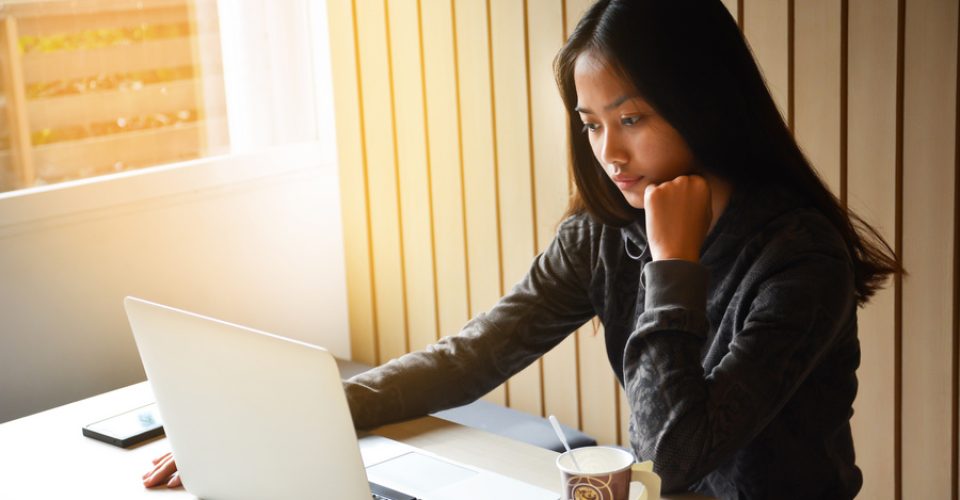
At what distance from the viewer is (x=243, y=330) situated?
1210 millimetres

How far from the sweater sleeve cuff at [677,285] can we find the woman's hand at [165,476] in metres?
0.68

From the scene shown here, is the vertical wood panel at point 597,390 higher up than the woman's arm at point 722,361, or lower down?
lower down

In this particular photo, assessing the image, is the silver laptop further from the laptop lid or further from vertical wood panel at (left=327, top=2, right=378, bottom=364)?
vertical wood panel at (left=327, top=2, right=378, bottom=364)

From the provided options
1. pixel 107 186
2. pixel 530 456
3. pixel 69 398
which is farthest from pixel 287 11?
pixel 530 456

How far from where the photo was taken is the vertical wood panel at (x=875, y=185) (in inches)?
84.8

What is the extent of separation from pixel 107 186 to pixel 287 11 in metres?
0.88

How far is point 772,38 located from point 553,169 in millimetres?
Result: 698

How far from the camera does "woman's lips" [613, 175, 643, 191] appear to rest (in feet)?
5.06

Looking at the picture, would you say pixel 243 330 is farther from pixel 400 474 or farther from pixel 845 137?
pixel 845 137

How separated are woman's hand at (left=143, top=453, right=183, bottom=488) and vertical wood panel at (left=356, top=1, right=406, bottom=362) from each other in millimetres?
1813

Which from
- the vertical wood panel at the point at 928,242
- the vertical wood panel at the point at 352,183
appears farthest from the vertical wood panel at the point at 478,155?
the vertical wood panel at the point at 928,242

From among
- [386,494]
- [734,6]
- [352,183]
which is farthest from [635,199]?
[352,183]

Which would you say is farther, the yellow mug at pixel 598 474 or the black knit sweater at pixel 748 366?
the black knit sweater at pixel 748 366

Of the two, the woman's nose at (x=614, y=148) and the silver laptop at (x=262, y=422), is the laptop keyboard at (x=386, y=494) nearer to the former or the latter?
the silver laptop at (x=262, y=422)
